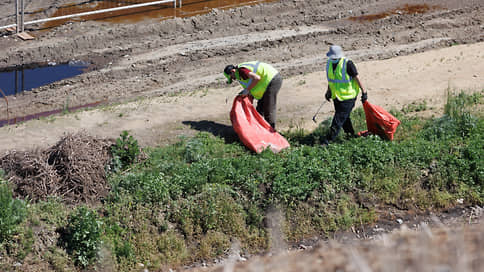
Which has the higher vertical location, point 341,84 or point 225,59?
point 341,84

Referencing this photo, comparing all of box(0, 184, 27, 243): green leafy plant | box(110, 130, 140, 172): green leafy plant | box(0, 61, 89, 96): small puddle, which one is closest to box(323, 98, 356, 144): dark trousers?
box(110, 130, 140, 172): green leafy plant

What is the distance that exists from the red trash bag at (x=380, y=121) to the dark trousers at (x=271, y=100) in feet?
4.83

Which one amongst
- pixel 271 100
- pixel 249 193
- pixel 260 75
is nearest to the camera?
pixel 249 193

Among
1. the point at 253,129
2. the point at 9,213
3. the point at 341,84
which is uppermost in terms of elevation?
the point at 341,84

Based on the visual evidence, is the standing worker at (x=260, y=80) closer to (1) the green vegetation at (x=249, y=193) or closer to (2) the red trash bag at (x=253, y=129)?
(2) the red trash bag at (x=253, y=129)

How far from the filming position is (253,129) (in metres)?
9.92

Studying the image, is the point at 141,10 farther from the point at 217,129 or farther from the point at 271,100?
the point at 271,100

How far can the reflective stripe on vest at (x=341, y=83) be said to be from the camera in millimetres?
9375

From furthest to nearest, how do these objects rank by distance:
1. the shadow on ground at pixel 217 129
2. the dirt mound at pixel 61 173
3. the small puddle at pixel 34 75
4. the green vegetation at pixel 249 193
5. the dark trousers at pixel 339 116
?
the small puddle at pixel 34 75, the shadow on ground at pixel 217 129, the dark trousers at pixel 339 116, the dirt mound at pixel 61 173, the green vegetation at pixel 249 193

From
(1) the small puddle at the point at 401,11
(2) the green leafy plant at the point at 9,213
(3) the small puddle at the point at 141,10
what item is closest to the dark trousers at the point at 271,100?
(2) the green leafy plant at the point at 9,213

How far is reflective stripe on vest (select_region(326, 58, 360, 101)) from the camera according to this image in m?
9.38

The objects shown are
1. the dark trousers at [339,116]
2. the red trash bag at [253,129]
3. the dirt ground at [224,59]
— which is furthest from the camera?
the dirt ground at [224,59]

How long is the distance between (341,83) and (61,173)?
430cm

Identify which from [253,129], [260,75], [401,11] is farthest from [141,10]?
[253,129]
